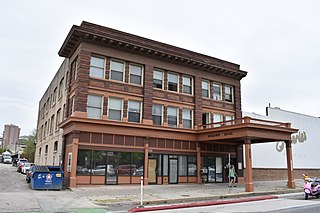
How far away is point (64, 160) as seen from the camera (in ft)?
77.9

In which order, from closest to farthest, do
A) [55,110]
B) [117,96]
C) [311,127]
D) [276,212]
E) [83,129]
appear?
[276,212] → [83,129] → [117,96] → [55,110] → [311,127]

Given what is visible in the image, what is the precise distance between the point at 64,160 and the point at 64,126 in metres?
2.70

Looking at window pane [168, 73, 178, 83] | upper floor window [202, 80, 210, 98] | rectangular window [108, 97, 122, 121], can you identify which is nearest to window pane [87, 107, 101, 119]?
rectangular window [108, 97, 122, 121]

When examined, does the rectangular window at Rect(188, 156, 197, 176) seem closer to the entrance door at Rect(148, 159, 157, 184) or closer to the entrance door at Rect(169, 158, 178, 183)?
the entrance door at Rect(169, 158, 178, 183)

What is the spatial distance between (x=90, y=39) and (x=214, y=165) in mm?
15379

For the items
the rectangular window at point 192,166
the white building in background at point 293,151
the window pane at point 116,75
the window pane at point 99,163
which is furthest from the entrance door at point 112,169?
the white building in background at point 293,151

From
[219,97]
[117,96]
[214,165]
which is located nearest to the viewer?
[117,96]

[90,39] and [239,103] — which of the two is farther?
[239,103]

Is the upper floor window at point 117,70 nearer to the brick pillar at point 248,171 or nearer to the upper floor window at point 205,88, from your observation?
the upper floor window at point 205,88

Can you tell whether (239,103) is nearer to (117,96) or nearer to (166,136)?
(166,136)

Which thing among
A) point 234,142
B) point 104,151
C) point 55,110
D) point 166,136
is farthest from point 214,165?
point 55,110

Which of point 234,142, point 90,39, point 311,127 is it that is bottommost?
point 234,142

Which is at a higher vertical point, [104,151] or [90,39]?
[90,39]

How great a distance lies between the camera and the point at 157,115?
25.4 metres
